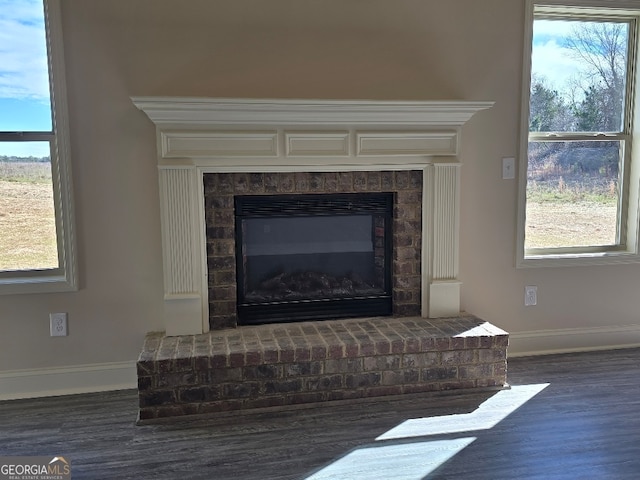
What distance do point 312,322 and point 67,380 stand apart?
4.41ft

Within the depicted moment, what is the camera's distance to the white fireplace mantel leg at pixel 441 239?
10.5 ft

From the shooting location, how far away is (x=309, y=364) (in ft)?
9.10

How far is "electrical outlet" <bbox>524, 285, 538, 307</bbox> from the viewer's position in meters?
3.48

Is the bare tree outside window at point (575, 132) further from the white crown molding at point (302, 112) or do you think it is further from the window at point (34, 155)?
the window at point (34, 155)

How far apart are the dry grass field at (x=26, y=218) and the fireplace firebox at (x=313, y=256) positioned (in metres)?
0.98

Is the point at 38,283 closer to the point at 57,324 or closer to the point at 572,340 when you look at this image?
the point at 57,324

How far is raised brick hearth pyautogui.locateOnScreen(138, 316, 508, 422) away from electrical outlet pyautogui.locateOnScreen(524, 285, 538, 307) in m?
0.56

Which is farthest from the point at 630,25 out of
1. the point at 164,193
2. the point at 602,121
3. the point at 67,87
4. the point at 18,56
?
the point at 18,56

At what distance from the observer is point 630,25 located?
3480mm

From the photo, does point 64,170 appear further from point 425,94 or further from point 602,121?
point 602,121

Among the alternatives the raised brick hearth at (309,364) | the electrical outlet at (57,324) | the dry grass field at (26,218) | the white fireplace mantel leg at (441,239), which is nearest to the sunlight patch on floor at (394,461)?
the raised brick hearth at (309,364)

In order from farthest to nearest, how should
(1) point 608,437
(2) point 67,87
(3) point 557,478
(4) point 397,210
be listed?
1. (4) point 397,210
2. (2) point 67,87
3. (1) point 608,437
4. (3) point 557,478

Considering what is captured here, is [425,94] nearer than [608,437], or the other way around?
[608,437]

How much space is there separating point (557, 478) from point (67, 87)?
2819mm
